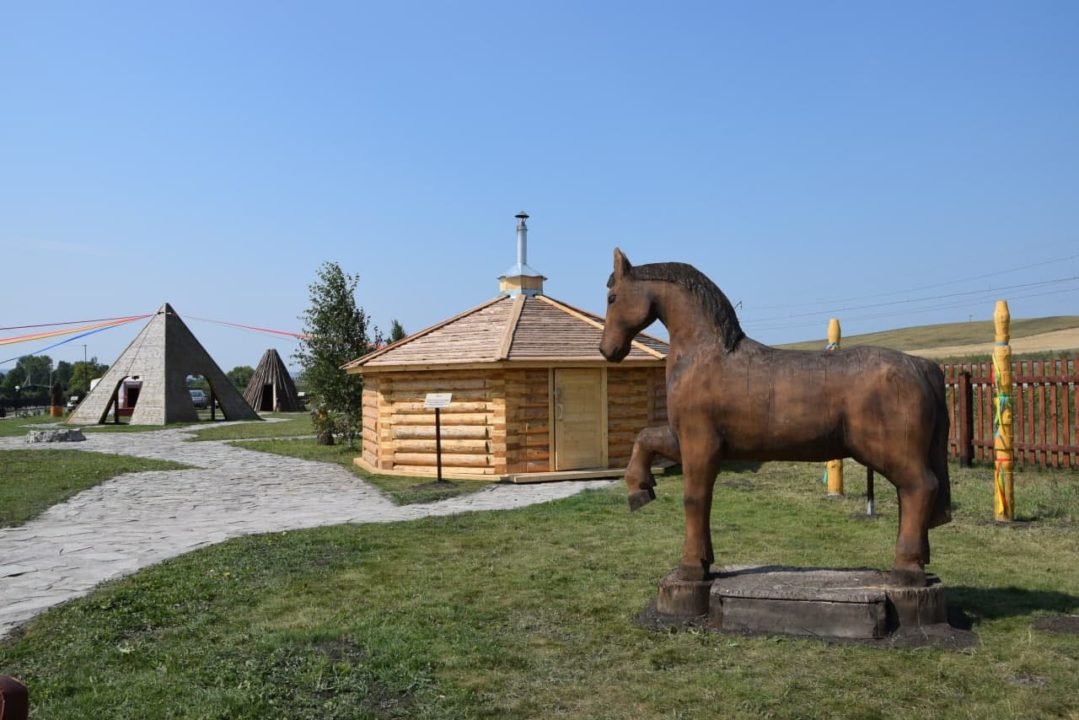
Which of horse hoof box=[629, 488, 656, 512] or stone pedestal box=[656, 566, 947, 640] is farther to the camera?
horse hoof box=[629, 488, 656, 512]

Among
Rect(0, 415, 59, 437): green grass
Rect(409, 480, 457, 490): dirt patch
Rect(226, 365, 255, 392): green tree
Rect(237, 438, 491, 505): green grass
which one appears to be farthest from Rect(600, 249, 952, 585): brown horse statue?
Rect(226, 365, 255, 392): green tree

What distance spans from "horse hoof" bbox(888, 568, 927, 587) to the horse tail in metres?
0.33

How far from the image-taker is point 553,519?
10.0 m

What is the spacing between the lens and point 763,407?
5.38m

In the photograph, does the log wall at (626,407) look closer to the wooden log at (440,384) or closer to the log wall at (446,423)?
the log wall at (446,423)

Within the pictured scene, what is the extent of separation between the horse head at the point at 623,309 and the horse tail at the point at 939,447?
77.0 inches

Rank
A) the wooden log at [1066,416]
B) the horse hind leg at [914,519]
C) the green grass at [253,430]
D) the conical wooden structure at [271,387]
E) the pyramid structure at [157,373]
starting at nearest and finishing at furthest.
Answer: the horse hind leg at [914,519] → the wooden log at [1066,416] → the green grass at [253,430] → the pyramid structure at [157,373] → the conical wooden structure at [271,387]

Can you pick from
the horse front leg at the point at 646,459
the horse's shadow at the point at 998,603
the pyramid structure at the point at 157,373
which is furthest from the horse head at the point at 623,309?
the pyramid structure at the point at 157,373

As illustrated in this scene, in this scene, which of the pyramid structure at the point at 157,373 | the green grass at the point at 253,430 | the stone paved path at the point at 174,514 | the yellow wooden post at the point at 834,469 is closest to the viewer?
the stone paved path at the point at 174,514

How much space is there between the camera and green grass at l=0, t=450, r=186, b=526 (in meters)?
12.0

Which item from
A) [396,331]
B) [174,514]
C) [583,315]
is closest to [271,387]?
[396,331]

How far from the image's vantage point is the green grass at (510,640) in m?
4.29

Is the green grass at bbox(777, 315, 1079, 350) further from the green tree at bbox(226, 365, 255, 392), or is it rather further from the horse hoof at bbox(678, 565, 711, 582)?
the green tree at bbox(226, 365, 255, 392)

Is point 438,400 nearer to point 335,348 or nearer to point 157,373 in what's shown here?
point 335,348
